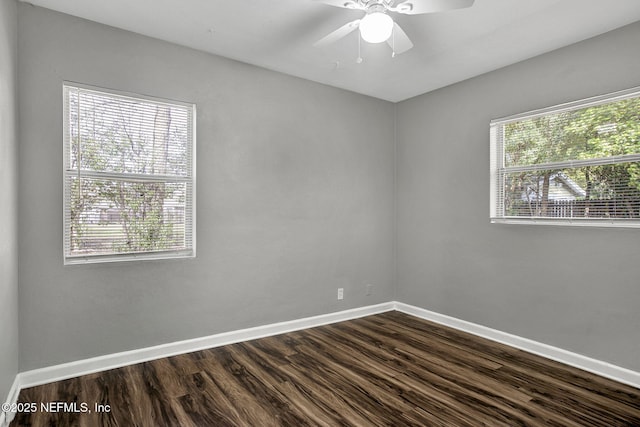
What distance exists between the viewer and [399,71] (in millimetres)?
3465

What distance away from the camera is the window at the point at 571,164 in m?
2.61

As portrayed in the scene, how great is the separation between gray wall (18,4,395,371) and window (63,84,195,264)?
0.08 metres

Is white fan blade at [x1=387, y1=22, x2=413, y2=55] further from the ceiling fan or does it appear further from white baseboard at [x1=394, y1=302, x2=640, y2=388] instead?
white baseboard at [x1=394, y1=302, x2=640, y2=388]

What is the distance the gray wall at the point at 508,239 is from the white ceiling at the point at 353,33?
0.81 ft

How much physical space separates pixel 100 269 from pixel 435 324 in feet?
10.8

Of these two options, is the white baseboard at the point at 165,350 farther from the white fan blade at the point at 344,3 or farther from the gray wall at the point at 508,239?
the white fan blade at the point at 344,3

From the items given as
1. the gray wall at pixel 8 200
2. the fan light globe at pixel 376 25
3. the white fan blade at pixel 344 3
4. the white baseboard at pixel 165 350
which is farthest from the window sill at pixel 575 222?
the gray wall at pixel 8 200

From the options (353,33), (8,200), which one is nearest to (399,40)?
(353,33)

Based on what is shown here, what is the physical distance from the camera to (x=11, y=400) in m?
2.14

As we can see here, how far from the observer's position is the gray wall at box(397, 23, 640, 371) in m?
2.65

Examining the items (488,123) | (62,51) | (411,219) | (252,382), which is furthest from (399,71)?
(252,382)

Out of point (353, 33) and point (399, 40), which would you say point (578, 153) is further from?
point (353, 33)

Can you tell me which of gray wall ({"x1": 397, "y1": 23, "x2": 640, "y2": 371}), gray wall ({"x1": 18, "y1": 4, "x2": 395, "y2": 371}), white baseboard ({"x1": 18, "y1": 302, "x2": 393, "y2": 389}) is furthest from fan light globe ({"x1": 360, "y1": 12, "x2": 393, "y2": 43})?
white baseboard ({"x1": 18, "y1": 302, "x2": 393, "y2": 389})

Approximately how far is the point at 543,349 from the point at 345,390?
187cm
